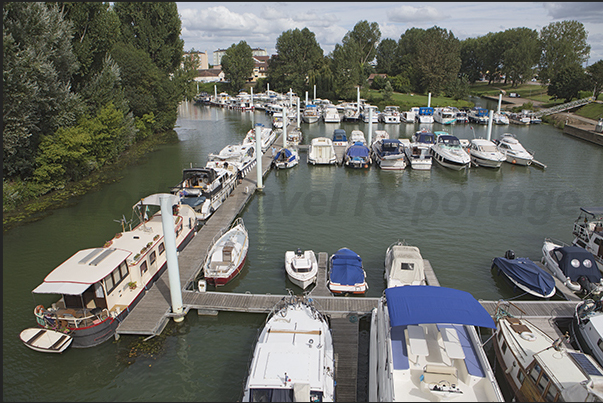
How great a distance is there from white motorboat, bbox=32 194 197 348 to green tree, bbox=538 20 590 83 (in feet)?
305

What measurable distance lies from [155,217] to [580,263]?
2007 cm

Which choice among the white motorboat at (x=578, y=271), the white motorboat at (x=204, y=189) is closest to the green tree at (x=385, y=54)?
the white motorboat at (x=204, y=189)

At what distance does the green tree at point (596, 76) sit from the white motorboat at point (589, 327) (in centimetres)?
6779

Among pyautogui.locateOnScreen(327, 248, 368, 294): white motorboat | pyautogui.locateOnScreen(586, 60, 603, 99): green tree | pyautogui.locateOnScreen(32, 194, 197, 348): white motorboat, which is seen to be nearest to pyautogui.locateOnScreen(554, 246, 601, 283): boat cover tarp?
pyautogui.locateOnScreen(327, 248, 368, 294): white motorboat

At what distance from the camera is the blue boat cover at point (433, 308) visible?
10.9 metres

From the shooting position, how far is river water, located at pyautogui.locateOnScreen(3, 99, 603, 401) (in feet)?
42.3

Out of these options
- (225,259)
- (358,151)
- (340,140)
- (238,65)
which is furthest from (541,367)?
(238,65)

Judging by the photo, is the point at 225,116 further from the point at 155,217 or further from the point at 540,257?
the point at 540,257

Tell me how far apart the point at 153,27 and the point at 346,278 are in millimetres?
48515

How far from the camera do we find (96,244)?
2198cm

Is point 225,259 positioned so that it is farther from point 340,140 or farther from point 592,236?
point 340,140

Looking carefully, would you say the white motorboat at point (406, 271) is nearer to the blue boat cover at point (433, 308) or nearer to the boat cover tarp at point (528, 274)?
the boat cover tarp at point (528, 274)

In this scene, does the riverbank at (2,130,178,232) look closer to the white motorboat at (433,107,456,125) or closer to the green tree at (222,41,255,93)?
the white motorboat at (433,107,456,125)

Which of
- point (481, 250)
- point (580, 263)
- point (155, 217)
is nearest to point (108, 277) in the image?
point (155, 217)
